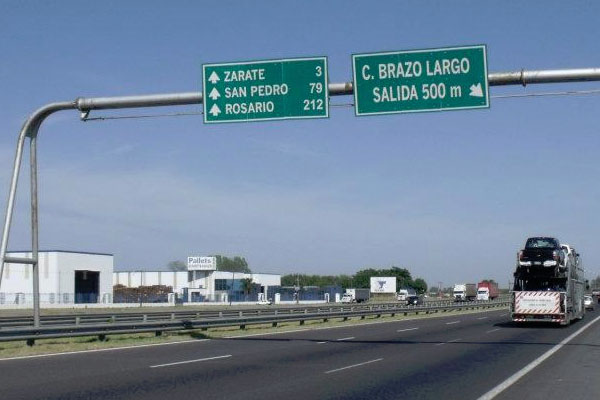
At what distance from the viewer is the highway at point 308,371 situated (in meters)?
14.0

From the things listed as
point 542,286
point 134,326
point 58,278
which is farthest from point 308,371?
point 58,278

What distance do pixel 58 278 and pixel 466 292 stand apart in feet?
211

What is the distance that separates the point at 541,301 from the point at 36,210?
2423cm

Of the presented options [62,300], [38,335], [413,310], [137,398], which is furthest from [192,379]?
[62,300]

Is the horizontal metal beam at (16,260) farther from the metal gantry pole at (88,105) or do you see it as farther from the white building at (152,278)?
the white building at (152,278)

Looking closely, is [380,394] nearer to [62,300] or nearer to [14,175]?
[14,175]

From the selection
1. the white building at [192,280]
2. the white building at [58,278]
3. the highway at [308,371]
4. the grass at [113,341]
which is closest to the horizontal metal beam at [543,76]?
the highway at [308,371]

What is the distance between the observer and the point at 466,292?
12575 cm

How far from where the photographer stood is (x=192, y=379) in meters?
15.9

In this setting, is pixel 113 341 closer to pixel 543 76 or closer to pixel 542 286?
pixel 543 76

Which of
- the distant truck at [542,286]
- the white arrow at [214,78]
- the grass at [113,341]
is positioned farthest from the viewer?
the distant truck at [542,286]

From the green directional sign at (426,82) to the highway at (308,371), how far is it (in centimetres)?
630

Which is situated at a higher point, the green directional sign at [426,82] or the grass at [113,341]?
the green directional sign at [426,82]

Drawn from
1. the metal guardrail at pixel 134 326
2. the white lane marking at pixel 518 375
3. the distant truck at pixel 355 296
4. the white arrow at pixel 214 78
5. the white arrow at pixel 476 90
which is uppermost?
the white arrow at pixel 214 78
